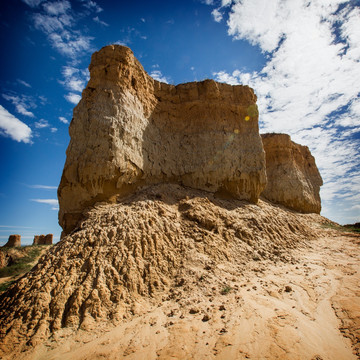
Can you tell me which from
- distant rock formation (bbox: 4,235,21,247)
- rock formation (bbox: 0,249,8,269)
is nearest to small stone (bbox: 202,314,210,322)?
rock formation (bbox: 0,249,8,269)

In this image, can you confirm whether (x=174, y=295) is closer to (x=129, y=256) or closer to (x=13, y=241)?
(x=129, y=256)

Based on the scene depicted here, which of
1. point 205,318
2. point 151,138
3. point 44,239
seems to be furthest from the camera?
point 44,239

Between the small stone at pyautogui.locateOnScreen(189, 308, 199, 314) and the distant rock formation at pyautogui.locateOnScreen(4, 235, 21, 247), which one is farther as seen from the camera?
the distant rock formation at pyautogui.locateOnScreen(4, 235, 21, 247)

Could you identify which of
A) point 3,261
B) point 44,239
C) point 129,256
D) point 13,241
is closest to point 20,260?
point 3,261

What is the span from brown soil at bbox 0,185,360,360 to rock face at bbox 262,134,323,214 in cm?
827

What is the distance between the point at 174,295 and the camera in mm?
4586

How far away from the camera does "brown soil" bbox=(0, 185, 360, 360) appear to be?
3236 mm

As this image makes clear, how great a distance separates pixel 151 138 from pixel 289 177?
1209cm

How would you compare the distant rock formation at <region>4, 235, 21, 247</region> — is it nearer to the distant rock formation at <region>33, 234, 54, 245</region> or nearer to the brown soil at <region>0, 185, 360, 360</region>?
the distant rock formation at <region>33, 234, 54, 245</region>

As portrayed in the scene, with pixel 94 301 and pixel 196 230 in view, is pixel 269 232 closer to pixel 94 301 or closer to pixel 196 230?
pixel 196 230

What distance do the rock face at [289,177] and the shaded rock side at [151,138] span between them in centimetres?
631

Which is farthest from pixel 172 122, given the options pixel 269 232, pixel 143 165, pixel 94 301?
pixel 94 301

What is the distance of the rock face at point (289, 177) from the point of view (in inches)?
610

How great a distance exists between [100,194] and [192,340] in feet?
16.3
